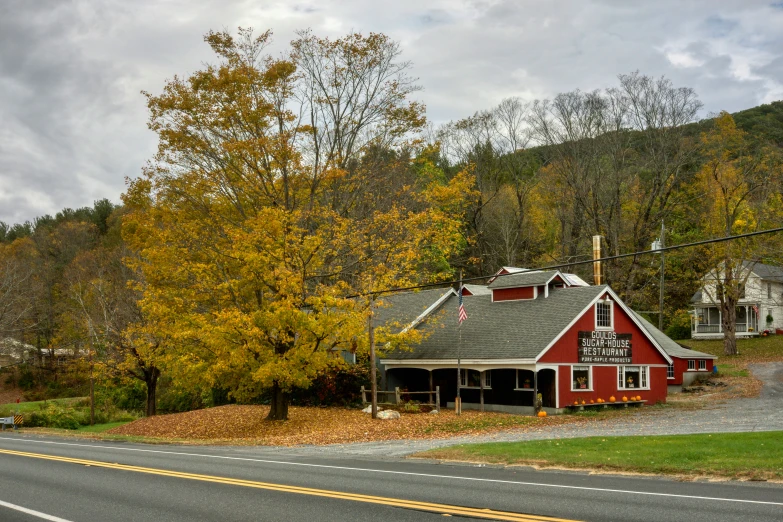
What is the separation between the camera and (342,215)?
32375mm

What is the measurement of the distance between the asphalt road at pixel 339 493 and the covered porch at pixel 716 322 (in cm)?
5492

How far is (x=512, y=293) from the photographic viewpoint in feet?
131

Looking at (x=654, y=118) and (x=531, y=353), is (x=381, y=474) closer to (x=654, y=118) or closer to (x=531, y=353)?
(x=531, y=353)

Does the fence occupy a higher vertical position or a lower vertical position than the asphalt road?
lower

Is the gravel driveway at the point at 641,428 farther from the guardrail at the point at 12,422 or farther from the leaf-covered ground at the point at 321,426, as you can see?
the guardrail at the point at 12,422

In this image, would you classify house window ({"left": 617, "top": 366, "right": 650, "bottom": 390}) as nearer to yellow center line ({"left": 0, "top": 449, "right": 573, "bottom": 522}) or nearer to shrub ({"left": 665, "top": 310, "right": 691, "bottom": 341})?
yellow center line ({"left": 0, "top": 449, "right": 573, "bottom": 522})

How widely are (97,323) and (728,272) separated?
4484 centimetres

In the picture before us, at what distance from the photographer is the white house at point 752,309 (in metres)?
64.2

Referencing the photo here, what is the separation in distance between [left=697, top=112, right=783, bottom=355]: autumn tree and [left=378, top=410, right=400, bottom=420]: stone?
31489mm

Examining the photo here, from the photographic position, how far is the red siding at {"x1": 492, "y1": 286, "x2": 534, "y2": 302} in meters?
39.0

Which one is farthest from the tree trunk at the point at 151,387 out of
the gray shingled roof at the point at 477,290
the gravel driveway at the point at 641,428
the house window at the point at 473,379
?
the gravel driveway at the point at 641,428

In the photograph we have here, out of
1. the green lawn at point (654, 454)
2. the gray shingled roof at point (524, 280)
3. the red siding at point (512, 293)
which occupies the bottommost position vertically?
the green lawn at point (654, 454)

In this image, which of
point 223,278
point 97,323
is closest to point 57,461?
point 223,278

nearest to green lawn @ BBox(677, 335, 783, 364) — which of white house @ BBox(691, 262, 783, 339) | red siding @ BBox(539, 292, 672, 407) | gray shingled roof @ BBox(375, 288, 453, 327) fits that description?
white house @ BBox(691, 262, 783, 339)
